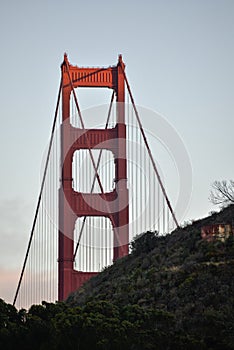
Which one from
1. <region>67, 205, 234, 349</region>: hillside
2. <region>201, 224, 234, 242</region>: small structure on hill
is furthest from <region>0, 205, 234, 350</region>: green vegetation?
<region>201, 224, 234, 242</region>: small structure on hill

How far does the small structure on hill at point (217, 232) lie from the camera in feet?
164

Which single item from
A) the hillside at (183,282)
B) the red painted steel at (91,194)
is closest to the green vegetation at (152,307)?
the hillside at (183,282)

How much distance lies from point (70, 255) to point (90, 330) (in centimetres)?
2731

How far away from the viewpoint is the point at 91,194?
65.3 m

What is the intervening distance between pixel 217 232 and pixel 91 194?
1579 centimetres

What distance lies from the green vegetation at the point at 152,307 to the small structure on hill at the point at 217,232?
1.29 feet

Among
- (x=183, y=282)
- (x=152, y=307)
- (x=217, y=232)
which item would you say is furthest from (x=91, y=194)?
(x=152, y=307)

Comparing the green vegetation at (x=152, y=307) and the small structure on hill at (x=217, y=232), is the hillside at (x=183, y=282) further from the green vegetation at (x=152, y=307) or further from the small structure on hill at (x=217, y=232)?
the small structure on hill at (x=217, y=232)

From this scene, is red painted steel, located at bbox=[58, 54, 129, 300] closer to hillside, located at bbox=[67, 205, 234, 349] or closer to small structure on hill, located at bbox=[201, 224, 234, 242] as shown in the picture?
hillside, located at bbox=[67, 205, 234, 349]

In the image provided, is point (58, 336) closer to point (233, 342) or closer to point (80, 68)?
point (233, 342)

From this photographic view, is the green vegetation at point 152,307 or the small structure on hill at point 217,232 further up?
the small structure on hill at point 217,232

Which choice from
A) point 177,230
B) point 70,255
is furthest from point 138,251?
point 70,255

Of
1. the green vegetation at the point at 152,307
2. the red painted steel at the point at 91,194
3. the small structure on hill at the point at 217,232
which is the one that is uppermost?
the red painted steel at the point at 91,194

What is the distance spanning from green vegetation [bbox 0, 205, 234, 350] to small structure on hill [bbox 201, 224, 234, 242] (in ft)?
1.29
